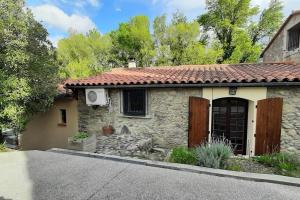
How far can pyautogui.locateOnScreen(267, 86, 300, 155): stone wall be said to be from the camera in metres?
6.34

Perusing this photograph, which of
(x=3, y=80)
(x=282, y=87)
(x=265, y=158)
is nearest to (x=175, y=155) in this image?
(x=265, y=158)

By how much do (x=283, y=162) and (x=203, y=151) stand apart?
6.90ft

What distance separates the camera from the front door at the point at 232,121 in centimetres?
746

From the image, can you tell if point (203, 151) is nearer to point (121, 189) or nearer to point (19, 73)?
point (121, 189)

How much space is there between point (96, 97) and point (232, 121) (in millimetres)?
5755

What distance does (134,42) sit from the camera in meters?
22.4

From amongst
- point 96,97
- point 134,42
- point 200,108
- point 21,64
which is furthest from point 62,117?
point 134,42

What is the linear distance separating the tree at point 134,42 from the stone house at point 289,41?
11.9m

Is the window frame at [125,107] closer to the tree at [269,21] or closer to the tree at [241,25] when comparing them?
the tree at [241,25]

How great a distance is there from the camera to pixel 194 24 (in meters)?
20.5

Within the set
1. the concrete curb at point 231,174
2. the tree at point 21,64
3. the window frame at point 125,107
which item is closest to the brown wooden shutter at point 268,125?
the concrete curb at point 231,174

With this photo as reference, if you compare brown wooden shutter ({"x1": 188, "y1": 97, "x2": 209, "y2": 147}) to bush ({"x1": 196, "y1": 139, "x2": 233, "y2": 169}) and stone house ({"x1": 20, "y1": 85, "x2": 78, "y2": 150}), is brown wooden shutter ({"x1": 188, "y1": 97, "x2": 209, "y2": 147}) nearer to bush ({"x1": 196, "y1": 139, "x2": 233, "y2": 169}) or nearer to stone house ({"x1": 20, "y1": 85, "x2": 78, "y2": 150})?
bush ({"x1": 196, "y1": 139, "x2": 233, "y2": 169})

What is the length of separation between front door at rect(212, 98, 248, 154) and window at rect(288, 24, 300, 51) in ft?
19.6

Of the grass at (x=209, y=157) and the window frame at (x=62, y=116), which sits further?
the window frame at (x=62, y=116)
